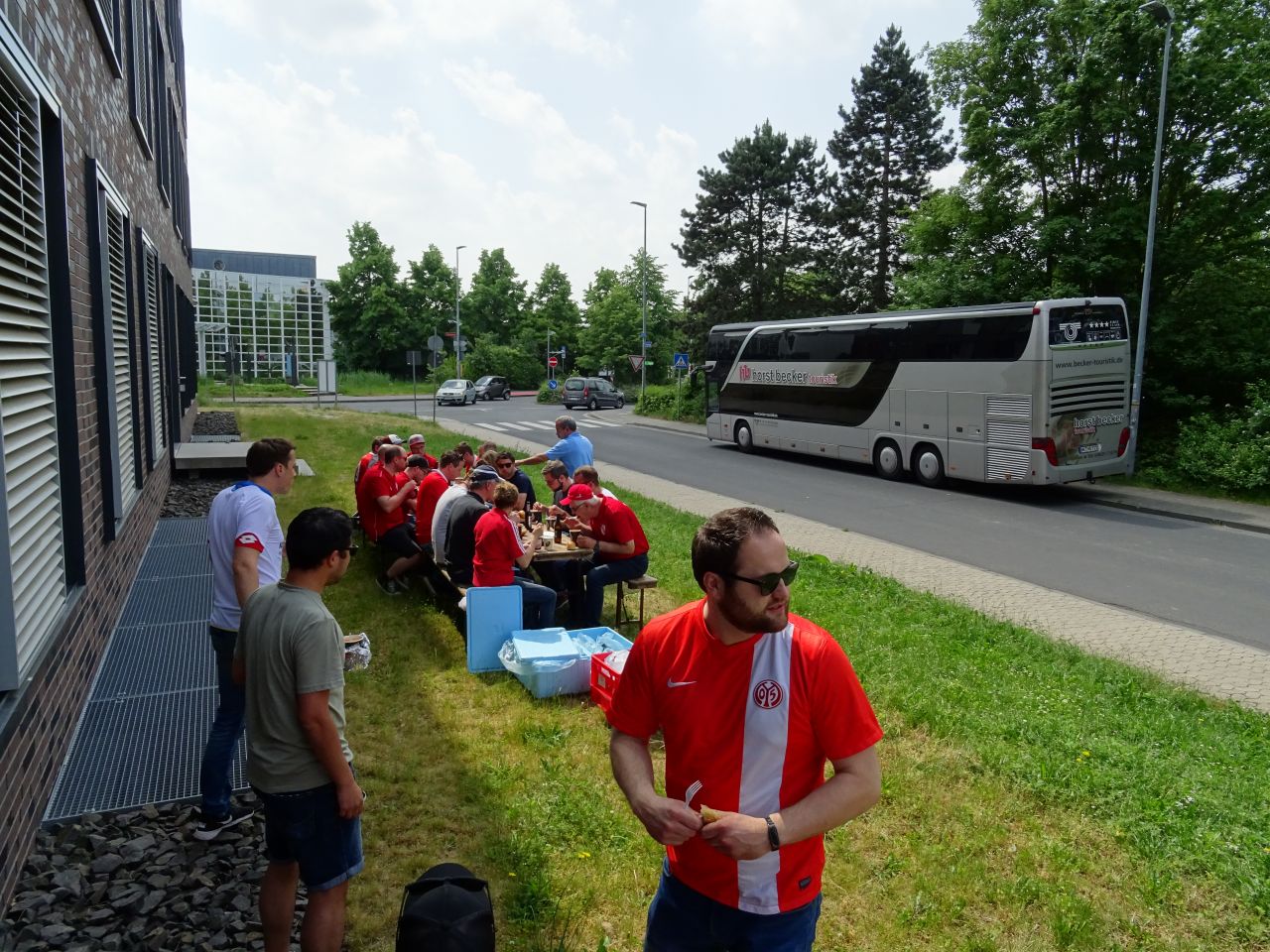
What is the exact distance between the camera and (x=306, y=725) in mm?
3039

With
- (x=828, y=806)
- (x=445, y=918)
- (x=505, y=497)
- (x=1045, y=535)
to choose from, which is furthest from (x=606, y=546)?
(x=1045, y=535)

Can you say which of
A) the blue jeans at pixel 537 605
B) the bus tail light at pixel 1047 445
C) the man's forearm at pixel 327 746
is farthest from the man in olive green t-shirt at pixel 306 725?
the bus tail light at pixel 1047 445

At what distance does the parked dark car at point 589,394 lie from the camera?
154 feet

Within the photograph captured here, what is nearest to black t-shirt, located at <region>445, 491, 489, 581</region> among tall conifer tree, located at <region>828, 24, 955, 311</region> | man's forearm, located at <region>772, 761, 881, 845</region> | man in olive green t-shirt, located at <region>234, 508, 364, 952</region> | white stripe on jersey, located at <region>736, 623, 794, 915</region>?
man in olive green t-shirt, located at <region>234, 508, 364, 952</region>

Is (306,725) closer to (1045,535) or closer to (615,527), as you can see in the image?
(615,527)

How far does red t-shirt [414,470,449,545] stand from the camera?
9.23m

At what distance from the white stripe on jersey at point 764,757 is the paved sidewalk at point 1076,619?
639cm

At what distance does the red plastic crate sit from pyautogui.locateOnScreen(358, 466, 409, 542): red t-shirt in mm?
4085

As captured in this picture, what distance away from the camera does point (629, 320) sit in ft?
214

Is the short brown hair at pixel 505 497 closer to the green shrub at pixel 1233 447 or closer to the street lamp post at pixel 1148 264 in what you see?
the street lamp post at pixel 1148 264

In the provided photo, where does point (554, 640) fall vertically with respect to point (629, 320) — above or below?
below

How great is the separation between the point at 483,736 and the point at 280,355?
226 ft

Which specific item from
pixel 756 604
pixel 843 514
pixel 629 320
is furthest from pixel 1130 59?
pixel 629 320

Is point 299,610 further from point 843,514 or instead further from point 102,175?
point 843,514
